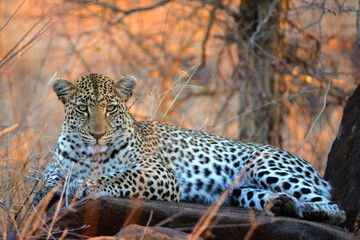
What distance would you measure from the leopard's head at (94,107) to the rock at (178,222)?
0.93 meters

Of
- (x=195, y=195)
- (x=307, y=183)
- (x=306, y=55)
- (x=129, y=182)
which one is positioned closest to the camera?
(x=129, y=182)

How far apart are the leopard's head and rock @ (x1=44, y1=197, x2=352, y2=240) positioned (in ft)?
3.06

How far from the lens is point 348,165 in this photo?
247 inches

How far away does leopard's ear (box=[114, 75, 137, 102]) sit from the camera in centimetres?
622

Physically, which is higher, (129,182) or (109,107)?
(109,107)

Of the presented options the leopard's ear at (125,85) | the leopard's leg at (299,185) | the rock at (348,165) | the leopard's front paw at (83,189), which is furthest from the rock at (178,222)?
the leopard's ear at (125,85)

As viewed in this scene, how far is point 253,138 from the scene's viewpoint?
32.5ft

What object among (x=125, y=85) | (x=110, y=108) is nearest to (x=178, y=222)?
(x=110, y=108)

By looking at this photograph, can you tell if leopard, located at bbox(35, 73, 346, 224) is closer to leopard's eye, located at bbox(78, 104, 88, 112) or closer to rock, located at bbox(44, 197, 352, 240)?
leopard's eye, located at bbox(78, 104, 88, 112)

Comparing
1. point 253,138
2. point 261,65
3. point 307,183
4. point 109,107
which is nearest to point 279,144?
point 253,138

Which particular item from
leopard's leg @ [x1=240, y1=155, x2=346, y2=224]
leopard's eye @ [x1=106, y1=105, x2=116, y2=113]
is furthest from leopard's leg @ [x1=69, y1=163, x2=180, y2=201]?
leopard's leg @ [x1=240, y1=155, x2=346, y2=224]

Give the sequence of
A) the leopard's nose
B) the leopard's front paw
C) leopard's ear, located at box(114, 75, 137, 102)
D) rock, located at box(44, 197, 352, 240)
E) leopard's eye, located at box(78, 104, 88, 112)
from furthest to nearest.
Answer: leopard's ear, located at box(114, 75, 137, 102) → leopard's eye, located at box(78, 104, 88, 112) → the leopard's nose → the leopard's front paw → rock, located at box(44, 197, 352, 240)

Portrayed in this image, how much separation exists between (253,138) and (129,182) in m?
4.58

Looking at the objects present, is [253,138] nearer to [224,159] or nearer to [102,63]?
[224,159]
